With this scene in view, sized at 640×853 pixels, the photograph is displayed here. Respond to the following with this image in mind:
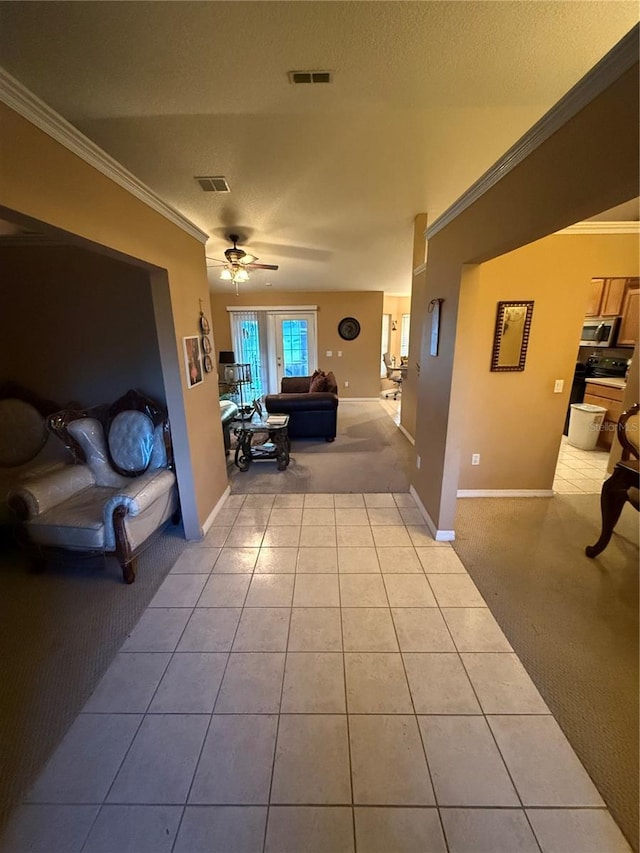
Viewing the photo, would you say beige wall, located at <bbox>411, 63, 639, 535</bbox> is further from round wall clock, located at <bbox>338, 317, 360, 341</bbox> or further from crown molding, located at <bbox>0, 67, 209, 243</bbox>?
round wall clock, located at <bbox>338, 317, 360, 341</bbox>

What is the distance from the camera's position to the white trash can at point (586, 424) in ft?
14.1

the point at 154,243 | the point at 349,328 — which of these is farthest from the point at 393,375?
the point at 154,243

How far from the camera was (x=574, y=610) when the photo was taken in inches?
74.2

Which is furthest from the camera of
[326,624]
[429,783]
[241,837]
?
[326,624]

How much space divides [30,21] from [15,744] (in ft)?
9.28

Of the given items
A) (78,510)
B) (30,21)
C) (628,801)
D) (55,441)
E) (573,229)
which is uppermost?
(30,21)

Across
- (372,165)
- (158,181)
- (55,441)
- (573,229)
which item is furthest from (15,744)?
(573,229)

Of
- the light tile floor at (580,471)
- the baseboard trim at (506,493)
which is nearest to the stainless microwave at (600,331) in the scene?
the light tile floor at (580,471)

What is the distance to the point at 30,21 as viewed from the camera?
1.19 meters

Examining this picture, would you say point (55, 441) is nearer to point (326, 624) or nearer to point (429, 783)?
point (326, 624)

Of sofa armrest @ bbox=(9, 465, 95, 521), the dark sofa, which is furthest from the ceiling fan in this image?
sofa armrest @ bbox=(9, 465, 95, 521)

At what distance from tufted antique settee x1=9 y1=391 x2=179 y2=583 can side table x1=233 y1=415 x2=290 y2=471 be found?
1336 millimetres

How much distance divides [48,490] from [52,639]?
3.13 feet

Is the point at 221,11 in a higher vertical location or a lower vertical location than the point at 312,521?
higher
